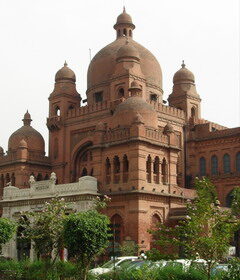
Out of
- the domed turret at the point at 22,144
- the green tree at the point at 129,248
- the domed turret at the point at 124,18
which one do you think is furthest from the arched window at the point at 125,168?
the domed turret at the point at 124,18

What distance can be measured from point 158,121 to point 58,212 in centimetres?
1724

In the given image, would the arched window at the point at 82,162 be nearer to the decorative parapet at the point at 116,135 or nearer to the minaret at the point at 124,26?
the decorative parapet at the point at 116,135

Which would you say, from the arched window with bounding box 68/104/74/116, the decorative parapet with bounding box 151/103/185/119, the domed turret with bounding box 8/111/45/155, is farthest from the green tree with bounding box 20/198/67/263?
the domed turret with bounding box 8/111/45/155

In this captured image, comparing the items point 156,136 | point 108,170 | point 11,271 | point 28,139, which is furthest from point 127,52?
point 11,271

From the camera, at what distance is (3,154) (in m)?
44.1

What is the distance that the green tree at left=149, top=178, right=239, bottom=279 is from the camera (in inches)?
589

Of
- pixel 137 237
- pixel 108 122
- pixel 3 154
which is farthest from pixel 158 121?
pixel 3 154

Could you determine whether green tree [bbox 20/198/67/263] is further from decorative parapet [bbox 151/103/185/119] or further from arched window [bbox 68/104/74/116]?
arched window [bbox 68/104/74/116]

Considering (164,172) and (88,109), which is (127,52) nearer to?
(88,109)

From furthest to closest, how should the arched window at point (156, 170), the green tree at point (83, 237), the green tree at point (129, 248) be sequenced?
the arched window at point (156, 170)
the green tree at point (129, 248)
the green tree at point (83, 237)

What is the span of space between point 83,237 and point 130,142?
1311 centimetres

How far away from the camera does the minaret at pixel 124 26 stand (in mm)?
44969

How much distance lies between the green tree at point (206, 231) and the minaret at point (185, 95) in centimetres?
2713

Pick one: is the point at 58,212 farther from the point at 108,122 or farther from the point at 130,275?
the point at 108,122
